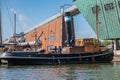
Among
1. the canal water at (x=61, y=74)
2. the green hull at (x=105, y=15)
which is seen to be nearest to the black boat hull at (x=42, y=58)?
the canal water at (x=61, y=74)

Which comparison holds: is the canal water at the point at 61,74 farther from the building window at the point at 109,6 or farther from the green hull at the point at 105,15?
the green hull at the point at 105,15

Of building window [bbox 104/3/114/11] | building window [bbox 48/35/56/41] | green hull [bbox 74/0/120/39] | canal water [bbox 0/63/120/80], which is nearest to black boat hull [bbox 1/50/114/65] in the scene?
canal water [bbox 0/63/120/80]

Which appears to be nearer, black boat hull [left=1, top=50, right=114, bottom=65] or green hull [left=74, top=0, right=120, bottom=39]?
black boat hull [left=1, top=50, right=114, bottom=65]

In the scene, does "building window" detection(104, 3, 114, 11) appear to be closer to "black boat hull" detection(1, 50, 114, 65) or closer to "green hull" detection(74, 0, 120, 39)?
"green hull" detection(74, 0, 120, 39)

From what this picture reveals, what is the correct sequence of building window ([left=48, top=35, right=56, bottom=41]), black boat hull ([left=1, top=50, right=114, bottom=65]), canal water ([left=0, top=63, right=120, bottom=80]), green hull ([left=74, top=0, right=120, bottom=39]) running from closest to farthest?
canal water ([left=0, top=63, right=120, bottom=80]), black boat hull ([left=1, top=50, right=114, bottom=65]), green hull ([left=74, top=0, right=120, bottom=39]), building window ([left=48, top=35, right=56, bottom=41])

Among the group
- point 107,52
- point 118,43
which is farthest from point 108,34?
point 107,52

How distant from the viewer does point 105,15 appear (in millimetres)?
87375

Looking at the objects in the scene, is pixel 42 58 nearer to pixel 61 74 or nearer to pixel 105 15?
pixel 61 74

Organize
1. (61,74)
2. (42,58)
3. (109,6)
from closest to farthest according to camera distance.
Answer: (61,74) < (42,58) < (109,6)

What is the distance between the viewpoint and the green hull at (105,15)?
279ft

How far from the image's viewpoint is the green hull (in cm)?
8509

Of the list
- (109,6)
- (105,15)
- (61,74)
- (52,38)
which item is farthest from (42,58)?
(52,38)

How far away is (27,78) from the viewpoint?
34.5 metres

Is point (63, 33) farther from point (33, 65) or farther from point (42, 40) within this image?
point (33, 65)
